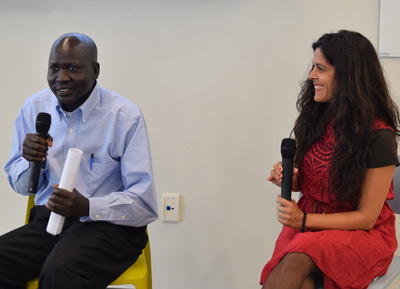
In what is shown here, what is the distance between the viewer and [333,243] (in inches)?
67.4

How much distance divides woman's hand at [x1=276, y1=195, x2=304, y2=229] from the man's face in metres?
0.84

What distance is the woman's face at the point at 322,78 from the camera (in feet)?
6.27

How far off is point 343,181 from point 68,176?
906 millimetres

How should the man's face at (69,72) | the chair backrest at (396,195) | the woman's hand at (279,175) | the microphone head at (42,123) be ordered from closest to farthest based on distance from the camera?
the microphone head at (42,123)
the woman's hand at (279,175)
the man's face at (69,72)
the chair backrest at (396,195)

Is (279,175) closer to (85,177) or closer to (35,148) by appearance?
(85,177)

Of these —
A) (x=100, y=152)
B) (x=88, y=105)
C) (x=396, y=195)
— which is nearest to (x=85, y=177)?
(x=100, y=152)

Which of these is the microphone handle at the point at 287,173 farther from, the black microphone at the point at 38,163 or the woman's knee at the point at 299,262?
the black microphone at the point at 38,163

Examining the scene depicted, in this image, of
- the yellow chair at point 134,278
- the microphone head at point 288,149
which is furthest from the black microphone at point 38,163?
the microphone head at point 288,149

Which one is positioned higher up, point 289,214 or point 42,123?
point 42,123

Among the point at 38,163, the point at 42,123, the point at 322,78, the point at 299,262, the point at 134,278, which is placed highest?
the point at 322,78

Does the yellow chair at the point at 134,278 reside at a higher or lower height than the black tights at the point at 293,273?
lower

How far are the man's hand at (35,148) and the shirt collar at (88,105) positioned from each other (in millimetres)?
268

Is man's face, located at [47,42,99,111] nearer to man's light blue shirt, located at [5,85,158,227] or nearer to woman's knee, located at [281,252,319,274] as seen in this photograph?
man's light blue shirt, located at [5,85,158,227]

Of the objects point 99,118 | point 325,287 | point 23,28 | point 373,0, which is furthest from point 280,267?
point 23,28
